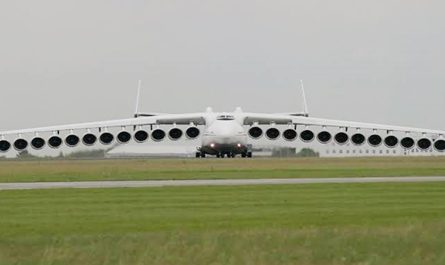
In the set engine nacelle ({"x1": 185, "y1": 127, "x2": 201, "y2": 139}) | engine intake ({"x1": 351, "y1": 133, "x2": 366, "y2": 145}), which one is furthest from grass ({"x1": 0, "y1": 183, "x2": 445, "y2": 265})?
engine nacelle ({"x1": 185, "y1": 127, "x2": 201, "y2": 139})

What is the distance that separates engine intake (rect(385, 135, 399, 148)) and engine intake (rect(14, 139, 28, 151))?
26.8m

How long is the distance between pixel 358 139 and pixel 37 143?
23985 mm

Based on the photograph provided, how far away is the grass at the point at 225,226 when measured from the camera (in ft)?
42.3

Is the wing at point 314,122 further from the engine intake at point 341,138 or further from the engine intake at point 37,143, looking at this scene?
the engine intake at point 37,143

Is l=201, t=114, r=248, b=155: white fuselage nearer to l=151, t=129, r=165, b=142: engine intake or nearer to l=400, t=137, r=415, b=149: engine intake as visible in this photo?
l=151, t=129, r=165, b=142: engine intake

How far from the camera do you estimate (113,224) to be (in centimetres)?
1728

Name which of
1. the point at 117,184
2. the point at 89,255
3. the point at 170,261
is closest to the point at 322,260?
the point at 170,261

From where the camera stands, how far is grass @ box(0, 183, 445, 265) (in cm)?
1288

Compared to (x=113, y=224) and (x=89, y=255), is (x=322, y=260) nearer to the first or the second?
(x=89, y=255)

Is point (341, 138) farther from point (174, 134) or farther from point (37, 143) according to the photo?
point (37, 143)

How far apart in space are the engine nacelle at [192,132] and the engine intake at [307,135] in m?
7.97

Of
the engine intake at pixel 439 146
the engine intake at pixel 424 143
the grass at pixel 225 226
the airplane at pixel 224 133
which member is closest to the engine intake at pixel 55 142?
the airplane at pixel 224 133

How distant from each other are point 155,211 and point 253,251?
7.03 m

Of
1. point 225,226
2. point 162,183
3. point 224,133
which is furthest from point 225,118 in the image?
point 225,226
